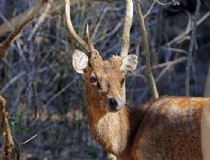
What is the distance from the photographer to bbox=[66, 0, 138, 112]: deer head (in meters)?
7.24

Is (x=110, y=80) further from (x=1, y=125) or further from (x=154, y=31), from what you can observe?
(x=154, y=31)

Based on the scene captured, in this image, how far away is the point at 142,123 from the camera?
7.54 meters

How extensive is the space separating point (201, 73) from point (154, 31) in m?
2.09

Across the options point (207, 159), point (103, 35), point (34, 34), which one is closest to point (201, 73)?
point (103, 35)

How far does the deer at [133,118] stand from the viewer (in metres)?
7.12

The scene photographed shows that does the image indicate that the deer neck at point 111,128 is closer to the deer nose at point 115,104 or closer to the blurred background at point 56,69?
the deer nose at point 115,104

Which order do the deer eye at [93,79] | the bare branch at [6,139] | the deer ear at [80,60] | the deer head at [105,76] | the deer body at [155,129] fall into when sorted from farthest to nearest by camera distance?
1. the bare branch at [6,139]
2. the deer ear at [80,60]
3. the deer eye at [93,79]
4. the deer head at [105,76]
5. the deer body at [155,129]

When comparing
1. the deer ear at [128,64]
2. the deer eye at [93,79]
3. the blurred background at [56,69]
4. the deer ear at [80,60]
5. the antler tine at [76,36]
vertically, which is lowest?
the blurred background at [56,69]

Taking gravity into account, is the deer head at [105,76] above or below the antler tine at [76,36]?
below

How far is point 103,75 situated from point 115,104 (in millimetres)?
376

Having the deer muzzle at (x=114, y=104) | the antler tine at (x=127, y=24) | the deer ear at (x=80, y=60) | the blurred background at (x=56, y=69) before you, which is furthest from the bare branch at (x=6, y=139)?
the blurred background at (x=56, y=69)

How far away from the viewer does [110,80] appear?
7.36 m

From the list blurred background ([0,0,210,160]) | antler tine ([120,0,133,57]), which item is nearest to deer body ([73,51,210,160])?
antler tine ([120,0,133,57])

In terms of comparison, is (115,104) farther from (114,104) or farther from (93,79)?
(93,79)
